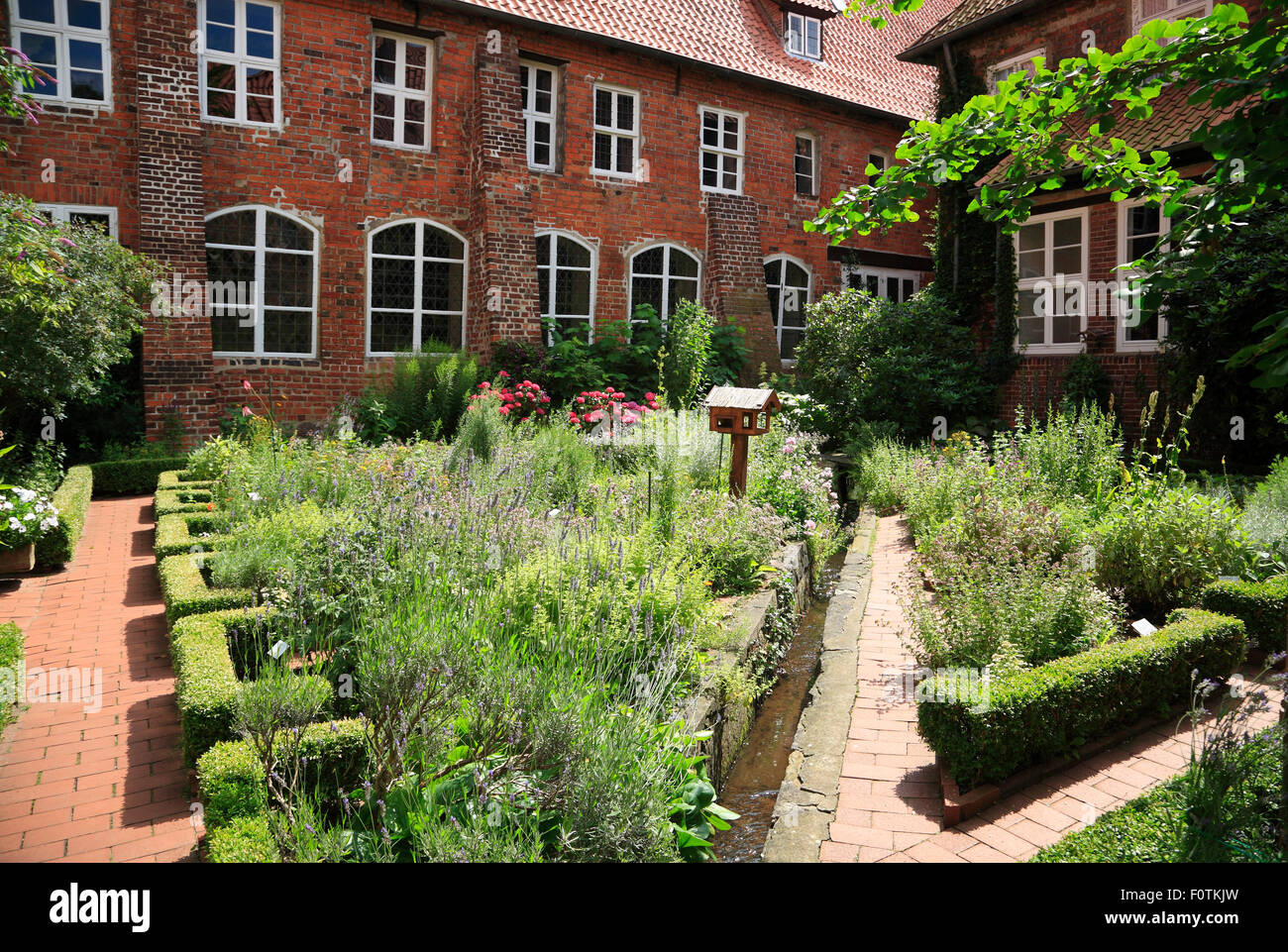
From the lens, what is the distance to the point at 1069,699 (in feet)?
13.7

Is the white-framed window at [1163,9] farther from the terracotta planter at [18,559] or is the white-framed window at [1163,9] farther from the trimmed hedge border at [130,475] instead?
the terracotta planter at [18,559]

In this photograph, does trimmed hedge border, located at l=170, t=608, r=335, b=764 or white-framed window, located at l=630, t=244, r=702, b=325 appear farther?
white-framed window, located at l=630, t=244, r=702, b=325

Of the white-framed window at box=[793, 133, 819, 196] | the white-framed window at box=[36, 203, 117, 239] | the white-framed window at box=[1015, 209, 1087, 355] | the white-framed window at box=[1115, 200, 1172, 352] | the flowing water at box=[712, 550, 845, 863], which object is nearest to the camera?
the flowing water at box=[712, 550, 845, 863]

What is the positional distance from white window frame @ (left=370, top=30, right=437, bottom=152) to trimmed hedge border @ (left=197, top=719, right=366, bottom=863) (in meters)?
12.3

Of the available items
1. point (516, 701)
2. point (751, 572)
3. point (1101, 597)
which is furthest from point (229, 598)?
point (1101, 597)

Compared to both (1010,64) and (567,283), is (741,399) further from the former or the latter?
(1010,64)

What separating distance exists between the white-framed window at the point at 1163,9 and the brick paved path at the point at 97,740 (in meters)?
15.2

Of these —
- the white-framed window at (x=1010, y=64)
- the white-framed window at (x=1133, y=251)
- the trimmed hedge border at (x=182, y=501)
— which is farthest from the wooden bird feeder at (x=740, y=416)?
the white-framed window at (x=1010, y=64)

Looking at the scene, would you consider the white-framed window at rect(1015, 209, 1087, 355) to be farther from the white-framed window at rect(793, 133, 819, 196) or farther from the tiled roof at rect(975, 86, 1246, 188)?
the white-framed window at rect(793, 133, 819, 196)

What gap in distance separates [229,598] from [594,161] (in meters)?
12.8

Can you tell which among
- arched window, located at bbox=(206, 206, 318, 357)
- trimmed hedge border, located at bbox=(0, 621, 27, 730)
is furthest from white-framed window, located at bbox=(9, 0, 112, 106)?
trimmed hedge border, located at bbox=(0, 621, 27, 730)

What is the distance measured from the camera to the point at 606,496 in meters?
7.09

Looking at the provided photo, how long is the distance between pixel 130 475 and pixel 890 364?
10.7 metres

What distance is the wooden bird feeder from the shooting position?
7344 mm
